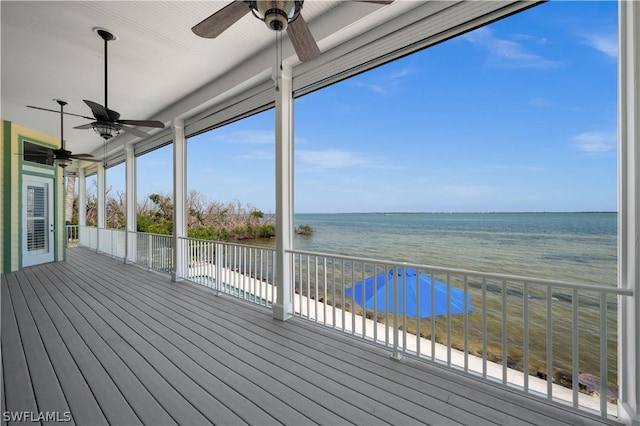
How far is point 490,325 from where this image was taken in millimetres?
7168

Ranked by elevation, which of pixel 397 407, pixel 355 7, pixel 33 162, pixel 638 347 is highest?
pixel 355 7

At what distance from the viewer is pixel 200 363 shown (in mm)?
2305

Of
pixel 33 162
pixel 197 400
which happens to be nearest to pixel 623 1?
pixel 197 400

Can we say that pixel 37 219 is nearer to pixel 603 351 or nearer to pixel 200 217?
pixel 200 217

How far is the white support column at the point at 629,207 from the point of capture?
5.11 feet

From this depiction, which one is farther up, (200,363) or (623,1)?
(623,1)

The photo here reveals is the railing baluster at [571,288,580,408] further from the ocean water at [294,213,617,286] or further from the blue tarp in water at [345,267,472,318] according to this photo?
the ocean water at [294,213,617,286]

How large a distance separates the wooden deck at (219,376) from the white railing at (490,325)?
194 millimetres

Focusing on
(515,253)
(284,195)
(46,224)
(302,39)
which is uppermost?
(302,39)

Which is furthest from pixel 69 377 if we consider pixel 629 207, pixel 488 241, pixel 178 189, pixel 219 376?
pixel 488 241

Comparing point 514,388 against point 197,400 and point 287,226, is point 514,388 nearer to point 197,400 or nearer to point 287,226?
point 197,400

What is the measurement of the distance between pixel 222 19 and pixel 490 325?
8288mm

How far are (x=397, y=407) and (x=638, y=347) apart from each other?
134cm

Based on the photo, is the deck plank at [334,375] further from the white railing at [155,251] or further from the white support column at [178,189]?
the white railing at [155,251]
